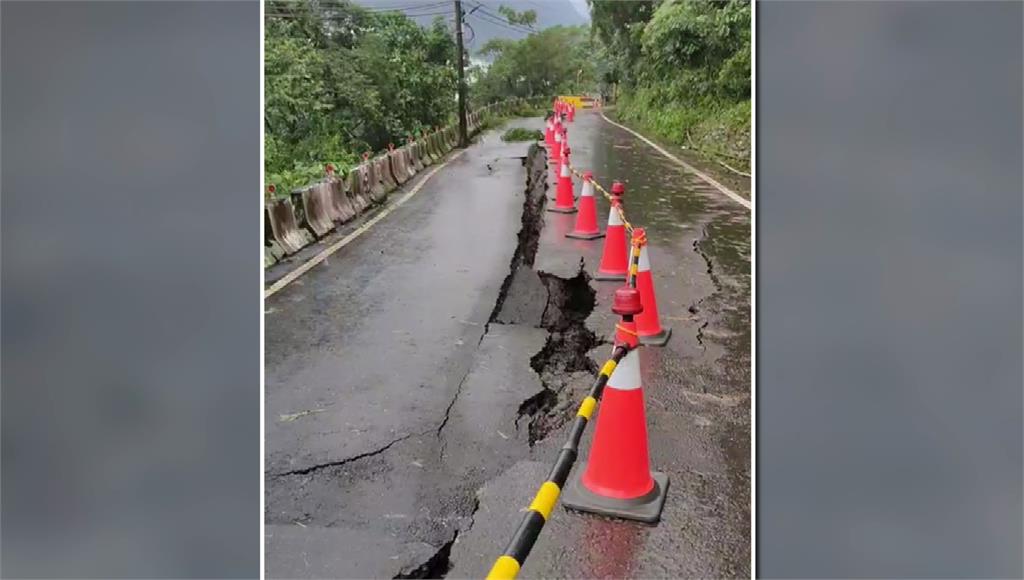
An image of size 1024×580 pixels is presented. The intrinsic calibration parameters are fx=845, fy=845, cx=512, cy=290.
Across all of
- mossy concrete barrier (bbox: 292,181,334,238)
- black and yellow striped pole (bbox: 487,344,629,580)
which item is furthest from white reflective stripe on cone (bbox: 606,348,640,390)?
mossy concrete barrier (bbox: 292,181,334,238)

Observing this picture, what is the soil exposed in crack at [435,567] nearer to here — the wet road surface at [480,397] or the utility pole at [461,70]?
the wet road surface at [480,397]

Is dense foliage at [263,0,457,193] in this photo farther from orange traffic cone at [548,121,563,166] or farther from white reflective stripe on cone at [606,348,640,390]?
white reflective stripe on cone at [606,348,640,390]

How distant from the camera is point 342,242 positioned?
3.47 m

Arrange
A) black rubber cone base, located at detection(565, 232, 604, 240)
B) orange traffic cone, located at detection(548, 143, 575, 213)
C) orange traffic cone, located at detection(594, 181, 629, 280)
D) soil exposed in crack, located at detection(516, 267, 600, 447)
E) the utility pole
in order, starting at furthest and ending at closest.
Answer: orange traffic cone, located at detection(548, 143, 575, 213)
black rubber cone base, located at detection(565, 232, 604, 240)
orange traffic cone, located at detection(594, 181, 629, 280)
the utility pole
soil exposed in crack, located at detection(516, 267, 600, 447)

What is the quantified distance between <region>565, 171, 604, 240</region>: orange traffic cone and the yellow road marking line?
0.72 meters

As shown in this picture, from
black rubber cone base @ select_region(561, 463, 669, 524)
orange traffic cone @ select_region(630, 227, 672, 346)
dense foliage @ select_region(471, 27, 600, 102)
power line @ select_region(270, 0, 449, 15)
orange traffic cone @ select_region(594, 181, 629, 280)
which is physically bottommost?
black rubber cone base @ select_region(561, 463, 669, 524)

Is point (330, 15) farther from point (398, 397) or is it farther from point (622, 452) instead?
point (622, 452)

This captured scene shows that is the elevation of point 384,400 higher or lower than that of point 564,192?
lower

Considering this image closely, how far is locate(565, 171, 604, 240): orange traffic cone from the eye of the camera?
4332mm

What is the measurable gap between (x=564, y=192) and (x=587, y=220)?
0.82m

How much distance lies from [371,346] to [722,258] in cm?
117
